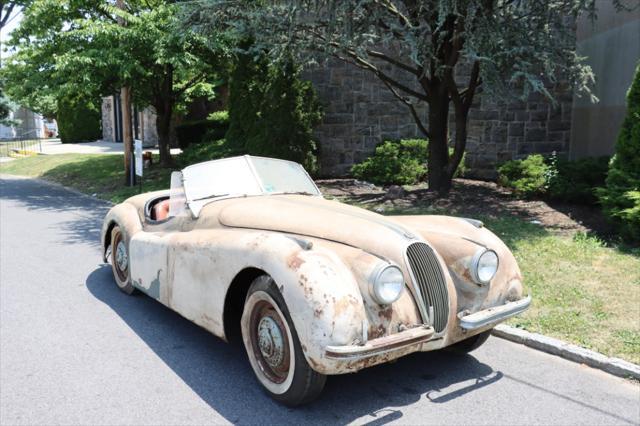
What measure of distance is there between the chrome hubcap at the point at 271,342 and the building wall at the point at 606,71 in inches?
381

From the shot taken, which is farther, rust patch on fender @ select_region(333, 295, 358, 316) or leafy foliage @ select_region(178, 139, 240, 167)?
leafy foliage @ select_region(178, 139, 240, 167)

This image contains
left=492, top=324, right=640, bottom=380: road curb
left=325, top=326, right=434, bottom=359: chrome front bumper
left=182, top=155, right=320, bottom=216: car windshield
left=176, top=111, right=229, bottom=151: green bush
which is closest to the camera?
left=325, top=326, right=434, bottom=359: chrome front bumper

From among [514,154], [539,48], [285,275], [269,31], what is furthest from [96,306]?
[514,154]

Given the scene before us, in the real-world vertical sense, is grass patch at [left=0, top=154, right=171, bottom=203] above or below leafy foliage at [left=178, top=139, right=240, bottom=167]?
below

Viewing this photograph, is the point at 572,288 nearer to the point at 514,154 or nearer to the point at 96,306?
the point at 96,306

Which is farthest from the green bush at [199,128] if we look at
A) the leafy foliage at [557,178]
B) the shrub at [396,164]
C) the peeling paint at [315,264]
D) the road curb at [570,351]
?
the road curb at [570,351]

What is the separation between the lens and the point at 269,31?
10.3 meters

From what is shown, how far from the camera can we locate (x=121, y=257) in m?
6.39

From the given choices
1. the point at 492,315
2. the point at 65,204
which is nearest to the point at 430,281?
the point at 492,315

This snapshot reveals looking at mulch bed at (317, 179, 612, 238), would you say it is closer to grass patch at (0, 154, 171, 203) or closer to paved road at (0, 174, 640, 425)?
paved road at (0, 174, 640, 425)

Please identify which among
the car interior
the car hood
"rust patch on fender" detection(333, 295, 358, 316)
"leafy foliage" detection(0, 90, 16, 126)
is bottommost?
"rust patch on fender" detection(333, 295, 358, 316)

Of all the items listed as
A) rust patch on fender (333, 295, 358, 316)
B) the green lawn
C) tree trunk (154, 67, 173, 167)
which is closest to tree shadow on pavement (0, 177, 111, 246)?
tree trunk (154, 67, 173, 167)

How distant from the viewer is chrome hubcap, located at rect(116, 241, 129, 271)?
20.7ft

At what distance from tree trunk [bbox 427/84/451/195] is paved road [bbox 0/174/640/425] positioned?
22.7ft
